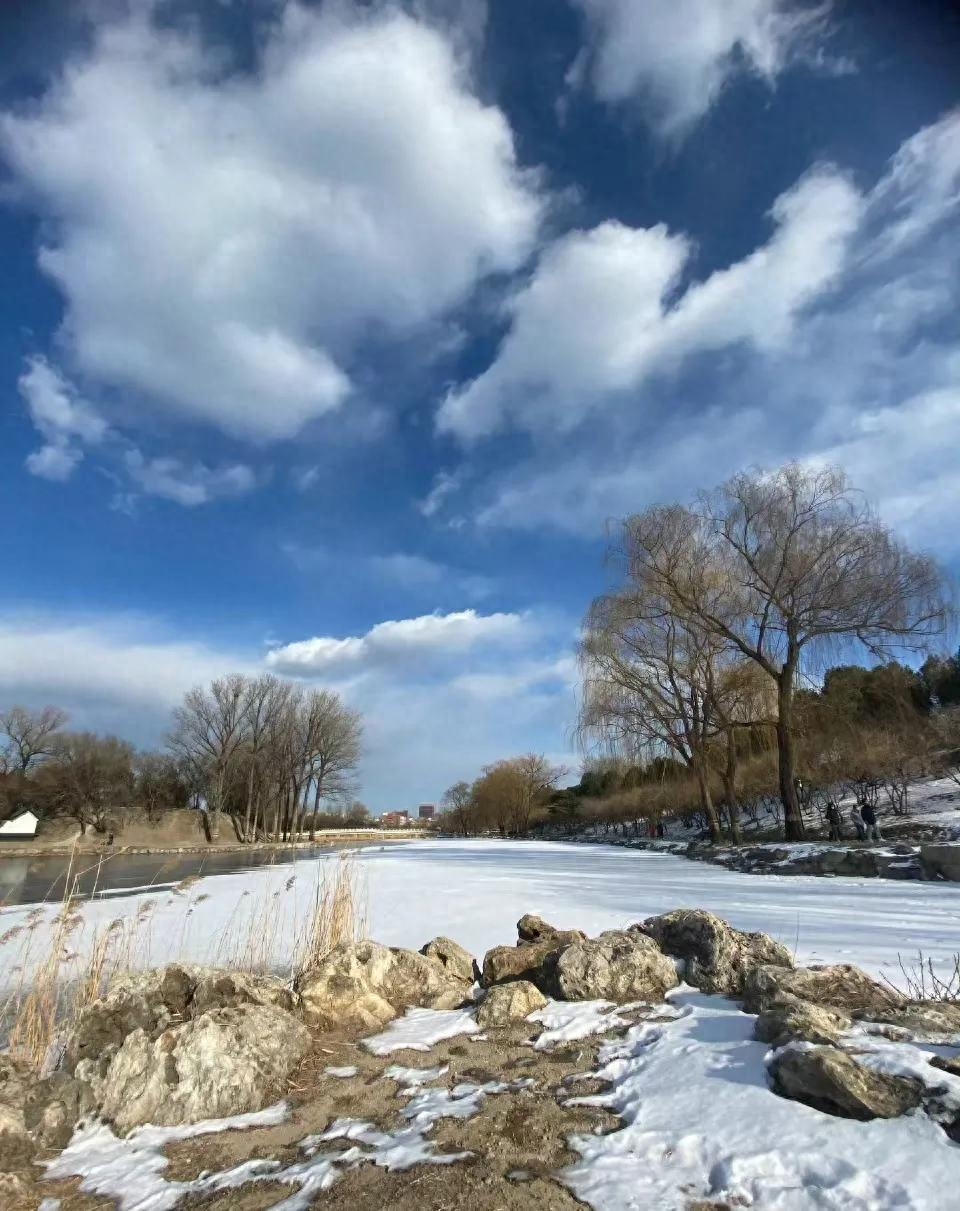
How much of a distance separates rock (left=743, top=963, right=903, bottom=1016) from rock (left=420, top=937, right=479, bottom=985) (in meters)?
2.11

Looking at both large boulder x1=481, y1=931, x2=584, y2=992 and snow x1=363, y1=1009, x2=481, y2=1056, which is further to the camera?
large boulder x1=481, y1=931, x2=584, y2=992

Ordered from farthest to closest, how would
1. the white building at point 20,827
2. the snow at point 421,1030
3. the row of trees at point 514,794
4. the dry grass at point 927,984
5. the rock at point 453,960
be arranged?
the row of trees at point 514,794
the white building at point 20,827
the rock at point 453,960
the snow at point 421,1030
the dry grass at point 927,984

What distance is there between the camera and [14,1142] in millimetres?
2809

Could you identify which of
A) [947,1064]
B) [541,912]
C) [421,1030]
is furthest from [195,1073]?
[541,912]

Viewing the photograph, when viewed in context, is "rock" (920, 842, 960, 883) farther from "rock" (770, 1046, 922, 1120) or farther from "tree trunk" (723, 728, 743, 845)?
"rock" (770, 1046, 922, 1120)

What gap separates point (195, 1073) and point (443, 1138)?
1324mm

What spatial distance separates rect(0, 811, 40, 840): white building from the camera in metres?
38.2

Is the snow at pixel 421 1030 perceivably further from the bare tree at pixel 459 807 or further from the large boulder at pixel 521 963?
the bare tree at pixel 459 807

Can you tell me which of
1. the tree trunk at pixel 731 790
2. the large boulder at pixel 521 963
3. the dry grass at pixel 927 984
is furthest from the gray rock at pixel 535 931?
the tree trunk at pixel 731 790

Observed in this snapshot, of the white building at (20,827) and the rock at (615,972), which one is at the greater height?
the white building at (20,827)

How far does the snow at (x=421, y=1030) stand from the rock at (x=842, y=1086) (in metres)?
1.96

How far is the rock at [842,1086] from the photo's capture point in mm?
2416

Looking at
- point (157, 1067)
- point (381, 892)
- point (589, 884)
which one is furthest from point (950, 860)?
point (157, 1067)

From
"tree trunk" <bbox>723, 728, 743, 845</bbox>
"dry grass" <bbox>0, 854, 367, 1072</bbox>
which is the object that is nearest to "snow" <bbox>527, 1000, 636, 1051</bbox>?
"dry grass" <bbox>0, 854, 367, 1072</bbox>
